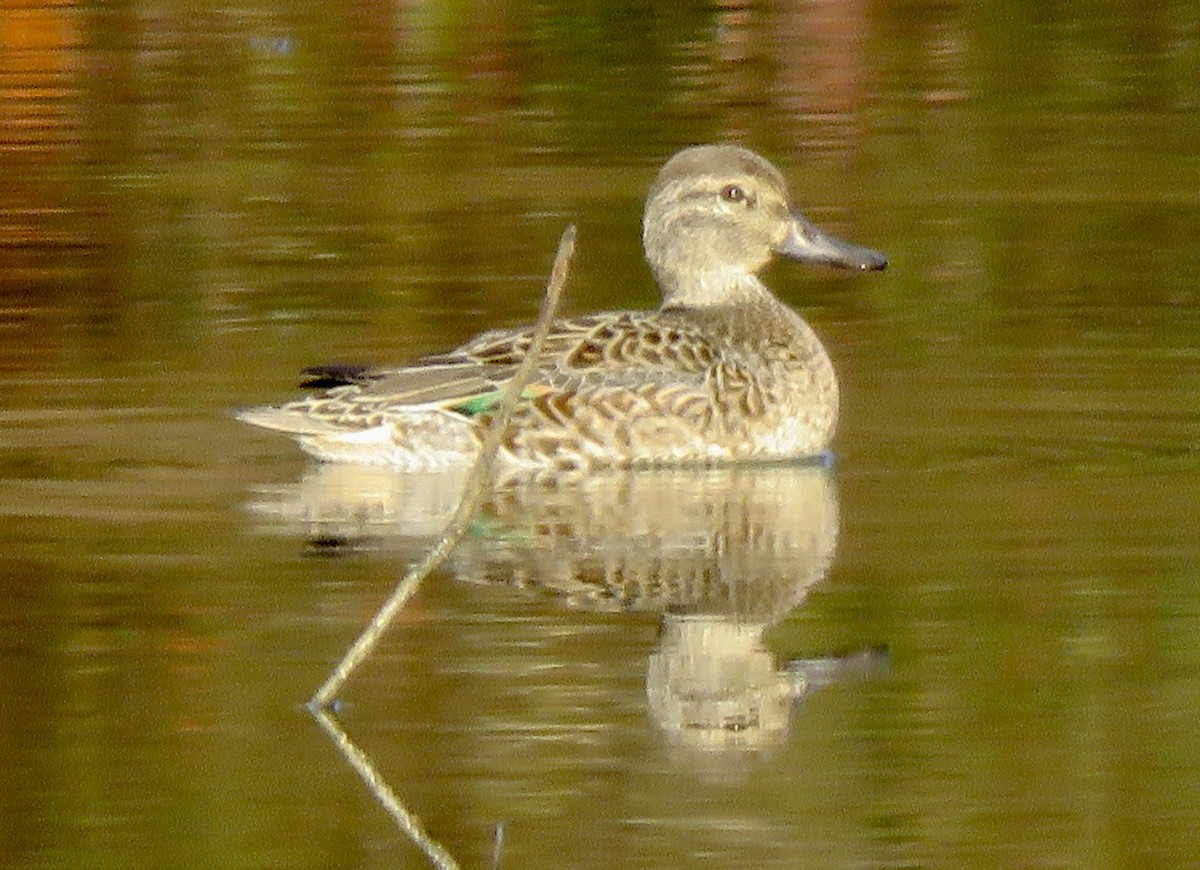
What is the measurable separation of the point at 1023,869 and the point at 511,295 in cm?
700

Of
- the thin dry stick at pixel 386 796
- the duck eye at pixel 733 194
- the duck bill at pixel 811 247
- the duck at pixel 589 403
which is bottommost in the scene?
the duck at pixel 589 403

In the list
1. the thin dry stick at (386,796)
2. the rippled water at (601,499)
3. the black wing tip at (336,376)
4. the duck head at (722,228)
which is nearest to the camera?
the thin dry stick at (386,796)

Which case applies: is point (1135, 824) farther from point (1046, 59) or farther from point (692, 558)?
point (1046, 59)

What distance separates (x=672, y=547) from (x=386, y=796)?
251cm

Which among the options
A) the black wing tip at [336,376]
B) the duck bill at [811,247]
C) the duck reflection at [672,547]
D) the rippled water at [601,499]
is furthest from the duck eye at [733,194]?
the black wing tip at [336,376]

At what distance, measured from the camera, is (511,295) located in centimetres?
1284

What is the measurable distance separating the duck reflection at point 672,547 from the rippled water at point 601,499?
0.06ft

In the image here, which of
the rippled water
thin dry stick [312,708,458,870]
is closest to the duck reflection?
the rippled water

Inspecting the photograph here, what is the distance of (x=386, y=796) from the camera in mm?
6480

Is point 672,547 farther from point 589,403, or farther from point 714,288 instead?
point 714,288

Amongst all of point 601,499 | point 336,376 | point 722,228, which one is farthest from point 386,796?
point 722,228

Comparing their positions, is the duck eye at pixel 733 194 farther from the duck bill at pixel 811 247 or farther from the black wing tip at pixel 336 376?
the black wing tip at pixel 336 376

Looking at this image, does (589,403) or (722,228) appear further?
(722,228)

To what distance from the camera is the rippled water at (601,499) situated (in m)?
6.52
